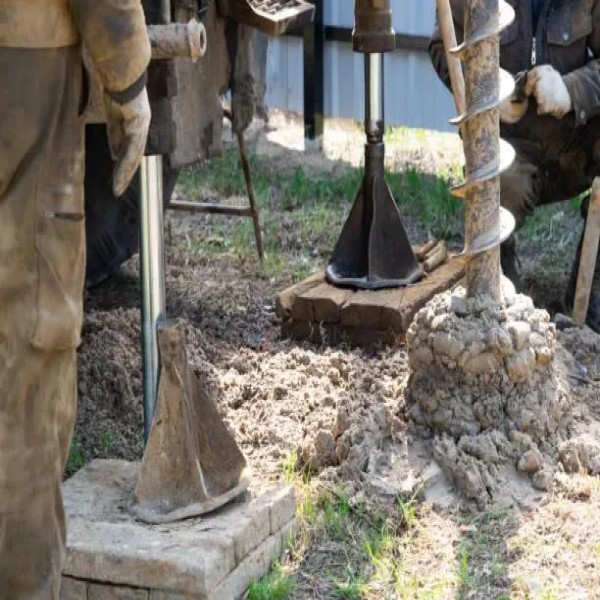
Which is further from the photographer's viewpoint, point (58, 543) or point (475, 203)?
point (475, 203)

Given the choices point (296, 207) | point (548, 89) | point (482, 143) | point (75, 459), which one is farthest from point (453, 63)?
point (296, 207)

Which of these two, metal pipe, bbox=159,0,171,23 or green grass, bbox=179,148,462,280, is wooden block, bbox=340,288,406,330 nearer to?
green grass, bbox=179,148,462,280

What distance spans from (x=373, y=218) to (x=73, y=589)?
2112mm

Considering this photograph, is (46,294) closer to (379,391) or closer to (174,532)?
(174,532)

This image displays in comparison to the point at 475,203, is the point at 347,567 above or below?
below

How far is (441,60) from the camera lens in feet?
17.8

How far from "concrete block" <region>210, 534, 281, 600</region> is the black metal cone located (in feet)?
5.25

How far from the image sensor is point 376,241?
516cm

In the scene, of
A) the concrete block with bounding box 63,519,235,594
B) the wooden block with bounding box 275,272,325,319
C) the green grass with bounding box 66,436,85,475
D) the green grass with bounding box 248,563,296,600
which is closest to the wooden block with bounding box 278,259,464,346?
the wooden block with bounding box 275,272,325,319

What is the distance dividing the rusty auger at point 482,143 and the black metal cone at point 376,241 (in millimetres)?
989

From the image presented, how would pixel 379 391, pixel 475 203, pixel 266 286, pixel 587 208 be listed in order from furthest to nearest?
pixel 266 286, pixel 587 208, pixel 379 391, pixel 475 203

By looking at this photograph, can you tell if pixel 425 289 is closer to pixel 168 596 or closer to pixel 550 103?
pixel 550 103

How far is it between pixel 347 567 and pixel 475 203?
1132 millimetres

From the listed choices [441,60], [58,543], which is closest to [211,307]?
[441,60]
